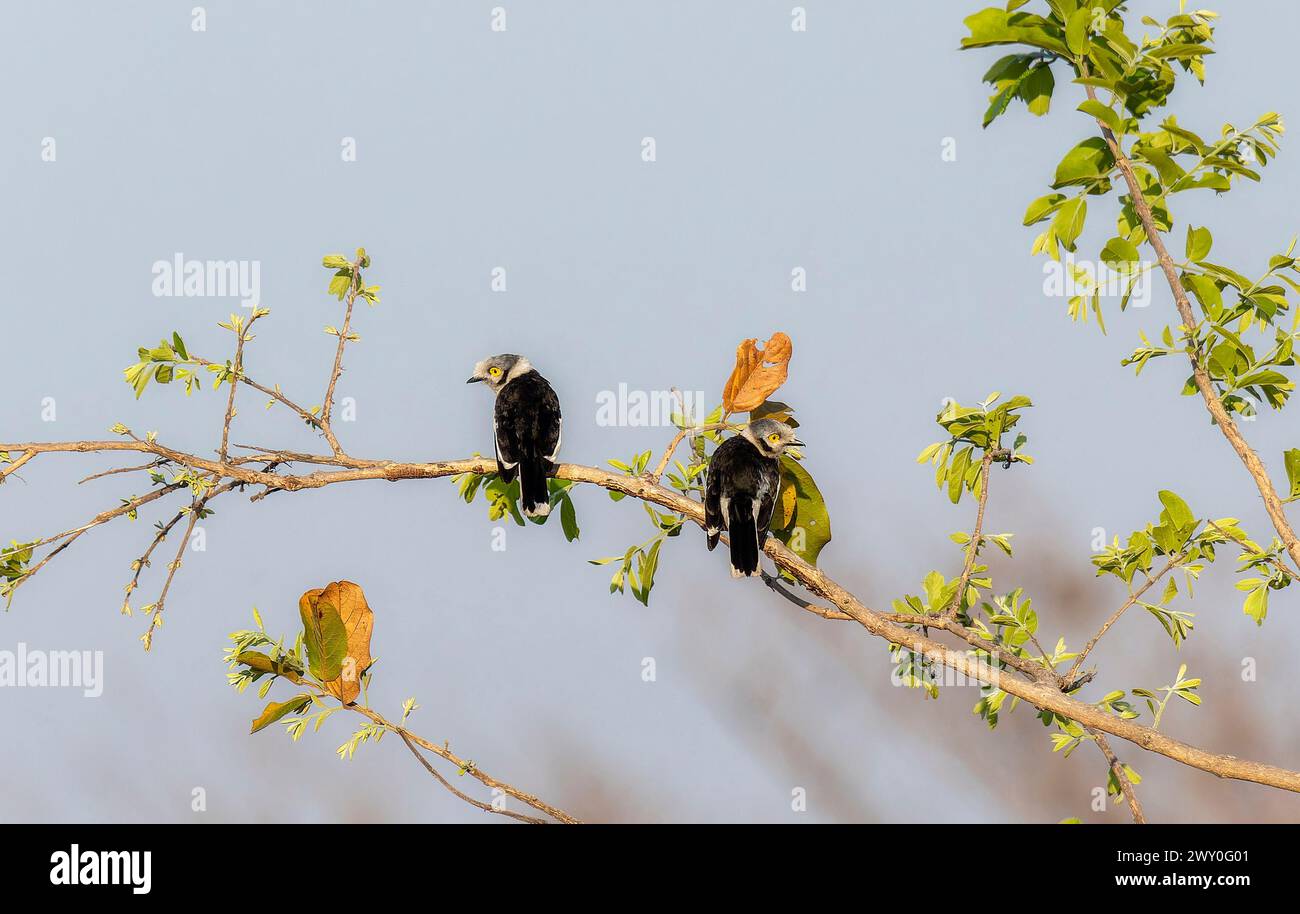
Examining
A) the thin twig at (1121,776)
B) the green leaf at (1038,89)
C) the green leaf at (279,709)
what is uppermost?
the green leaf at (1038,89)

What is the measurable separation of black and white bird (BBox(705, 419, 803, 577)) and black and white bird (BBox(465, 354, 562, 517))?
728mm

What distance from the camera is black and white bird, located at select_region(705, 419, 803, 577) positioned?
17.3ft

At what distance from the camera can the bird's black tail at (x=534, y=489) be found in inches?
207

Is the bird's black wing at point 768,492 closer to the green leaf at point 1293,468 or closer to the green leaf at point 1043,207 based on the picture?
the green leaf at point 1043,207

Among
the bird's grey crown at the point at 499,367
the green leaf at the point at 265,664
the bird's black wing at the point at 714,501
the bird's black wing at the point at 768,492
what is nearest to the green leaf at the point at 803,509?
the bird's black wing at the point at 768,492

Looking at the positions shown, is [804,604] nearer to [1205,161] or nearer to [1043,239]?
[1043,239]

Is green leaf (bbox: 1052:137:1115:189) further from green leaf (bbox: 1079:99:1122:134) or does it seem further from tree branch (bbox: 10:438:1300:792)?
tree branch (bbox: 10:438:1300:792)

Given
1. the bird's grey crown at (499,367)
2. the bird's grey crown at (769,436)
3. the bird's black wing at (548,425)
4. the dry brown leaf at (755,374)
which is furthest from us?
the bird's grey crown at (499,367)

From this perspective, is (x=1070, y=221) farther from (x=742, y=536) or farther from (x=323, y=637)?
(x=323, y=637)

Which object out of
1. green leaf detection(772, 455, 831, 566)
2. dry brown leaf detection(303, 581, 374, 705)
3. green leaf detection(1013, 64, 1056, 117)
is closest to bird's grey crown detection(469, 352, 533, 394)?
green leaf detection(772, 455, 831, 566)

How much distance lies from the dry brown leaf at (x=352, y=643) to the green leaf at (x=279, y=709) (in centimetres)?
9

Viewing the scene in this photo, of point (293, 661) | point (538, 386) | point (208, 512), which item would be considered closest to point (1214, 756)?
point (293, 661)

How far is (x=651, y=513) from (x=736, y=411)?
1.79 ft

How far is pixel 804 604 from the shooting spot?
170 inches
